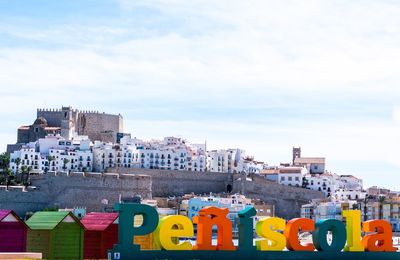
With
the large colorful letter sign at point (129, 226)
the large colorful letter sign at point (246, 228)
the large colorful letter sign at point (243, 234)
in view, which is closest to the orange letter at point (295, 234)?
the large colorful letter sign at point (243, 234)

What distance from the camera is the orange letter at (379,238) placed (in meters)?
26.0

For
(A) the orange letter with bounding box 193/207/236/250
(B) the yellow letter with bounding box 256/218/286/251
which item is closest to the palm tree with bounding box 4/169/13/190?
(B) the yellow letter with bounding box 256/218/286/251

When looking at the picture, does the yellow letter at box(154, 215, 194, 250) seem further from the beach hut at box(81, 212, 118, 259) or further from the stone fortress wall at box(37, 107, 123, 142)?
the stone fortress wall at box(37, 107, 123, 142)

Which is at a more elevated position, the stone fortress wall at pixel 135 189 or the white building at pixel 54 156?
the white building at pixel 54 156

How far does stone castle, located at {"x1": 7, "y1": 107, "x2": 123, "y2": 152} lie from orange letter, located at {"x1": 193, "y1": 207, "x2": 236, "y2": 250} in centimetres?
7269

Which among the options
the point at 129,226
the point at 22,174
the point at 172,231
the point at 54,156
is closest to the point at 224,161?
the point at 54,156

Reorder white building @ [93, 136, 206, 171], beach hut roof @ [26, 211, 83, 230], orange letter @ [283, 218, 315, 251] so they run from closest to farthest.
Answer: beach hut roof @ [26, 211, 83, 230] → orange letter @ [283, 218, 315, 251] → white building @ [93, 136, 206, 171]

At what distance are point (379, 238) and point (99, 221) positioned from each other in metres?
8.07

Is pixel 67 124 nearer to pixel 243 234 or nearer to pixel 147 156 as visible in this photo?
pixel 147 156

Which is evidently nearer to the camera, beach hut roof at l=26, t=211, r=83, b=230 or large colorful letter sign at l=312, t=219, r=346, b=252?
beach hut roof at l=26, t=211, r=83, b=230

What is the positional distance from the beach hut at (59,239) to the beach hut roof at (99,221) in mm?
955

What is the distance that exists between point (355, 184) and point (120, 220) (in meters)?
84.8

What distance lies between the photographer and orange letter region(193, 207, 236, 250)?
24281 millimetres

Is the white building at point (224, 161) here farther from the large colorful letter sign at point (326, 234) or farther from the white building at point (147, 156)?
the large colorful letter sign at point (326, 234)
